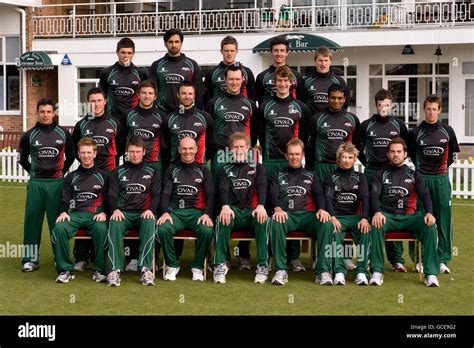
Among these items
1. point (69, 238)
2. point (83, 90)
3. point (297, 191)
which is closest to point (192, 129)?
point (297, 191)

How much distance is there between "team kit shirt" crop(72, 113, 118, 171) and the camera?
10672 mm

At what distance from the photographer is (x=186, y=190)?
33.7ft

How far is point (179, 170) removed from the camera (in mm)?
10352

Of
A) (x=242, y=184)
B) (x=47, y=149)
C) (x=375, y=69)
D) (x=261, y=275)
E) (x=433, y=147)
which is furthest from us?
(x=375, y=69)

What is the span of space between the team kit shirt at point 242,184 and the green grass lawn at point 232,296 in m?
0.89

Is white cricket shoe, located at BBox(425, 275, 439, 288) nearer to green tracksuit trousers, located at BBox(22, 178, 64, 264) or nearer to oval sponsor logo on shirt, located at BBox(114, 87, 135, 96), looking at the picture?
oval sponsor logo on shirt, located at BBox(114, 87, 135, 96)

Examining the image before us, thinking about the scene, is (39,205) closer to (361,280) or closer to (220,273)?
(220,273)

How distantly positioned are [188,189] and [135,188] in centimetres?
61

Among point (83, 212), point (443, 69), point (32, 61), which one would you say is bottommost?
point (83, 212)

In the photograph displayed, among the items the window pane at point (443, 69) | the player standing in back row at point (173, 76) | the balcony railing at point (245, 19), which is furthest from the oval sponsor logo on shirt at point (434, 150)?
the window pane at point (443, 69)

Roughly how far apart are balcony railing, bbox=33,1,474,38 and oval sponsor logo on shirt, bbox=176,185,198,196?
19774 mm

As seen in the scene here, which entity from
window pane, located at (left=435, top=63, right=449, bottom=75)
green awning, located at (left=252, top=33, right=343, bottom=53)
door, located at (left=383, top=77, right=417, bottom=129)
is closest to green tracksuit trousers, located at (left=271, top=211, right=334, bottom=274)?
green awning, located at (left=252, top=33, right=343, bottom=53)

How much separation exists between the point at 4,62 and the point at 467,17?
55.8 ft

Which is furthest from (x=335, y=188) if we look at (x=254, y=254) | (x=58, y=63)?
(x=58, y=63)
